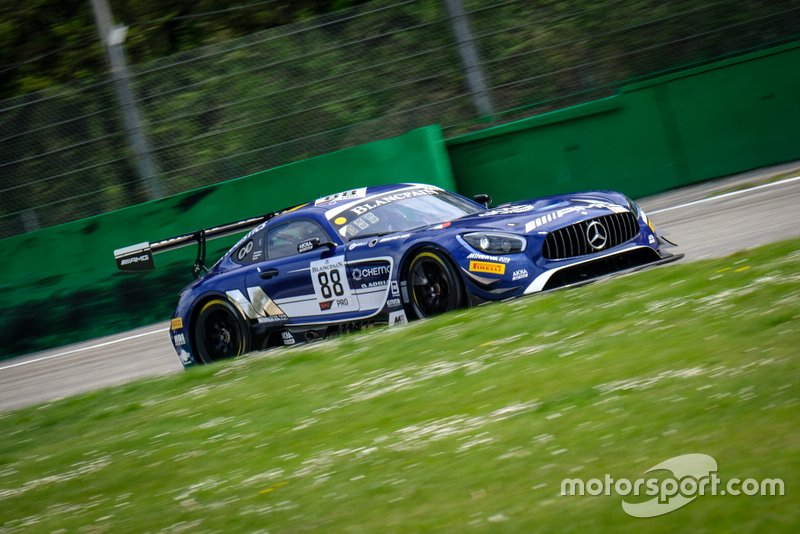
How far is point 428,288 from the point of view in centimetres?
829

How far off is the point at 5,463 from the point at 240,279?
3201 millimetres

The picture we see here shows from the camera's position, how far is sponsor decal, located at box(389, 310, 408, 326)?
27.5ft

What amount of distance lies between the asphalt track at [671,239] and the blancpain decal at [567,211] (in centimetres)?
121

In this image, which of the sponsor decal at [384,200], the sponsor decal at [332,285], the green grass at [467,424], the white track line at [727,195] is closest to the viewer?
the green grass at [467,424]

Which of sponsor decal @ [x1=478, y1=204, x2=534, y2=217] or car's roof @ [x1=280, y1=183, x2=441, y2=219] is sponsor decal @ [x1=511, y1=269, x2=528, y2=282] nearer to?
sponsor decal @ [x1=478, y1=204, x2=534, y2=217]

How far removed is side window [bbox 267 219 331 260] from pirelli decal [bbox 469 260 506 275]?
1.82 meters

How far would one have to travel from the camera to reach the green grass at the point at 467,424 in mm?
3865

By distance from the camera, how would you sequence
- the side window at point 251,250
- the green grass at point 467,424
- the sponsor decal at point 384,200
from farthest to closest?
1. the side window at point 251,250
2. the sponsor decal at point 384,200
3. the green grass at point 467,424

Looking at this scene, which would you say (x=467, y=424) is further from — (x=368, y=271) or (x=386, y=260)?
(x=368, y=271)

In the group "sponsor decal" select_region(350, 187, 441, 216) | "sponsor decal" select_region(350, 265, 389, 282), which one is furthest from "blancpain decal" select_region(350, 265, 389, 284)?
"sponsor decal" select_region(350, 187, 441, 216)

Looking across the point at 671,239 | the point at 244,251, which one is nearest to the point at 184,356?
the point at 244,251

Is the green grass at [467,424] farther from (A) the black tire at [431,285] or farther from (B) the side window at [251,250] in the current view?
(B) the side window at [251,250]
